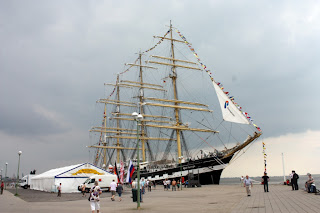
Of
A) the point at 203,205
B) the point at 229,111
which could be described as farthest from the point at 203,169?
the point at 203,205

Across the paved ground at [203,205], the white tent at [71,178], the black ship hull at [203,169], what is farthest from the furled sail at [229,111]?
the white tent at [71,178]

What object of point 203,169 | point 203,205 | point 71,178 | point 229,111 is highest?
point 229,111

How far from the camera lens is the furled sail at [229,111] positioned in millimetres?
34781

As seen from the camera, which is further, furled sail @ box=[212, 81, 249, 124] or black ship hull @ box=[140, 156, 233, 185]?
black ship hull @ box=[140, 156, 233, 185]

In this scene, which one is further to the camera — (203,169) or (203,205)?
(203,169)

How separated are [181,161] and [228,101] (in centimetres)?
1592

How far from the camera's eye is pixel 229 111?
3534cm

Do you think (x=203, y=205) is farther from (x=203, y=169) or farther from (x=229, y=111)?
(x=203, y=169)

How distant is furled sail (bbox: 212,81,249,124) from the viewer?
3478 centimetres

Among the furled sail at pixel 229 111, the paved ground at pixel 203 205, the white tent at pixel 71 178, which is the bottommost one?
the paved ground at pixel 203 205

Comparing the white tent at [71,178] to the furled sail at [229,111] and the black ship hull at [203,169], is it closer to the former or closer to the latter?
the black ship hull at [203,169]

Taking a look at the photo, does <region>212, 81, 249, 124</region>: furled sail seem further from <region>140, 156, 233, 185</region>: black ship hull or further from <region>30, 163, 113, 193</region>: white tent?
<region>30, 163, 113, 193</region>: white tent

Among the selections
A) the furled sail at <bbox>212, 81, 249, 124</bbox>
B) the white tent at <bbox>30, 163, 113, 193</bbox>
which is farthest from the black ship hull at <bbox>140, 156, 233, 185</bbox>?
the white tent at <bbox>30, 163, 113, 193</bbox>

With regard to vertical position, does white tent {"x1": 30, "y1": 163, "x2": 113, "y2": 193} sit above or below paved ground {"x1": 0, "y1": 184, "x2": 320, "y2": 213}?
above
